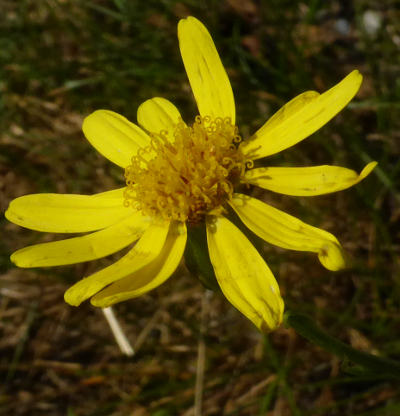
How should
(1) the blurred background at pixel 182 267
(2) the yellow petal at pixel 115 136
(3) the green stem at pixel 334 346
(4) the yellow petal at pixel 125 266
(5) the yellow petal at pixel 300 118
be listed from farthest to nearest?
1. (1) the blurred background at pixel 182 267
2. (2) the yellow petal at pixel 115 136
3. (5) the yellow petal at pixel 300 118
4. (4) the yellow petal at pixel 125 266
5. (3) the green stem at pixel 334 346

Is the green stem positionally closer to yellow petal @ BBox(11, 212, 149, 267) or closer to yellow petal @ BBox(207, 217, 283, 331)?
yellow petal @ BBox(207, 217, 283, 331)

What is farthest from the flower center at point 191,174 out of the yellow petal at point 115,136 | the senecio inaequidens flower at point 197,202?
the yellow petal at point 115,136

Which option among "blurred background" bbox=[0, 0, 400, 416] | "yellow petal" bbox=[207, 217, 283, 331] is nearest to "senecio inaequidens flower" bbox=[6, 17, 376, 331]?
"yellow petal" bbox=[207, 217, 283, 331]

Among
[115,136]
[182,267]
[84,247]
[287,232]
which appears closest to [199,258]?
[287,232]

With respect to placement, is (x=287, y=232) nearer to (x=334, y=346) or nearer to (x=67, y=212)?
(x=334, y=346)

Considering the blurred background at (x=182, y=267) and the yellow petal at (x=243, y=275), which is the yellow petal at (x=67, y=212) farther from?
the blurred background at (x=182, y=267)

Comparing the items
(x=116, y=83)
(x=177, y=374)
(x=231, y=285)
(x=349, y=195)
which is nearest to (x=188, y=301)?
(x=177, y=374)
